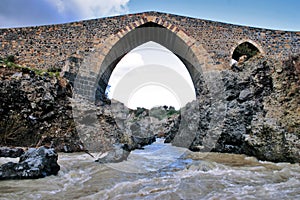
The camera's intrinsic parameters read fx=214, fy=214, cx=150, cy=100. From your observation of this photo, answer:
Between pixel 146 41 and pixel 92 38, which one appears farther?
pixel 146 41

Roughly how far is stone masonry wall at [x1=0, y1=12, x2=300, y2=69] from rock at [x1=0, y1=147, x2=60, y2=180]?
25.8 ft

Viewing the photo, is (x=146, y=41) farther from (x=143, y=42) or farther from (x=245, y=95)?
(x=245, y=95)

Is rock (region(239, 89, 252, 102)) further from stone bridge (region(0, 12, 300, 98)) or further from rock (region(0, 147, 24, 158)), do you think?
rock (region(0, 147, 24, 158))

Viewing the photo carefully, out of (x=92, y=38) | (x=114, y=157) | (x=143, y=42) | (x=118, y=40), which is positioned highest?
(x=143, y=42)

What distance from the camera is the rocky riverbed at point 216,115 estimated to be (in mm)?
4109

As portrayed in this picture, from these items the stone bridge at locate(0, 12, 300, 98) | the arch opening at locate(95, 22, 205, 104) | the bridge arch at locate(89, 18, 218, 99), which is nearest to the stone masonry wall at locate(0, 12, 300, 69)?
the stone bridge at locate(0, 12, 300, 98)

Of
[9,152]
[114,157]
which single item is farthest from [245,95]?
[9,152]

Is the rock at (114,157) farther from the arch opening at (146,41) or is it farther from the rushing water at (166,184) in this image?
the arch opening at (146,41)

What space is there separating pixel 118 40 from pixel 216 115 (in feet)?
21.0

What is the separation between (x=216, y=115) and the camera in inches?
244

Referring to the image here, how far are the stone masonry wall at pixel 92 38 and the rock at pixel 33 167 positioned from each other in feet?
25.8

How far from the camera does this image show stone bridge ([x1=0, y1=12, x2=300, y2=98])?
10305mm

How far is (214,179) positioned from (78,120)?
424 cm

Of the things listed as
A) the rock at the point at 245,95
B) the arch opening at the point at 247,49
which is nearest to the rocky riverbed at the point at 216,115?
the rock at the point at 245,95
